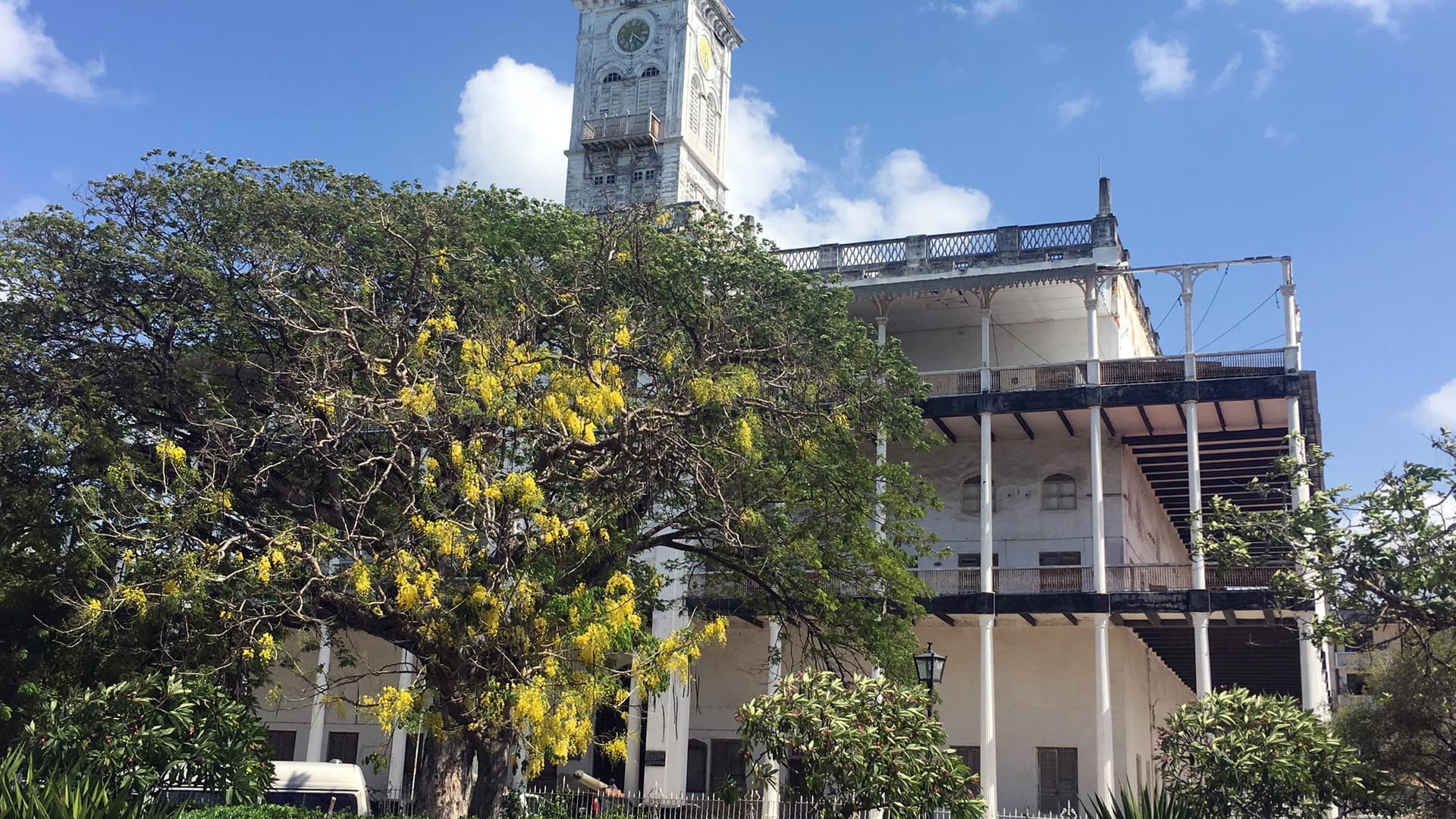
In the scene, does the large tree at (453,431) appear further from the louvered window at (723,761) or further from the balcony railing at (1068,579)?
the louvered window at (723,761)

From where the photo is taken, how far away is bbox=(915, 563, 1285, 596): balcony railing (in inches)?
969

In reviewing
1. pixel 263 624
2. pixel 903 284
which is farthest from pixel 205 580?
pixel 903 284

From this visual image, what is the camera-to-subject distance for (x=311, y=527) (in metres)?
14.8

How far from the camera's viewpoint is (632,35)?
5612cm

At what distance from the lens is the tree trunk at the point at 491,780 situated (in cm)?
Result: 1616

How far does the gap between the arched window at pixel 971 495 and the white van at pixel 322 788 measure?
14.3 metres

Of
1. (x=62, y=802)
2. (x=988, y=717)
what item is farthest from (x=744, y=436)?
(x=988, y=717)

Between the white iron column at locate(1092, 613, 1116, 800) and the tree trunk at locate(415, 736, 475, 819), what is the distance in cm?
1222

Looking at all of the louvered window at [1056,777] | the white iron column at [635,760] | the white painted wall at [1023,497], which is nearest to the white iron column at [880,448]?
the white painted wall at [1023,497]

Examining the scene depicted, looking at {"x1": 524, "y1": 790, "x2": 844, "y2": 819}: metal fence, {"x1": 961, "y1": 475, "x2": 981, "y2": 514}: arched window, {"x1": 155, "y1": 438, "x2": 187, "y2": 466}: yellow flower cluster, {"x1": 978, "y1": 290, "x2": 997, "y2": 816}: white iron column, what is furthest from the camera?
{"x1": 961, "y1": 475, "x2": 981, "y2": 514}: arched window

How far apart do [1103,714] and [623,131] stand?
3617 cm

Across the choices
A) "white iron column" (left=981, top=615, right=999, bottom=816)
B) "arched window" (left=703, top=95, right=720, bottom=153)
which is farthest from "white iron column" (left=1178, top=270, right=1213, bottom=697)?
"arched window" (left=703, top=95, right=720, bottom=153)

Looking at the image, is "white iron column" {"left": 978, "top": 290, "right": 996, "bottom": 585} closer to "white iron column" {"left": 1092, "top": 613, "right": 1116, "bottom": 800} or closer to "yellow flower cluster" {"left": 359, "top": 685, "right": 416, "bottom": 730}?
"white iron column" {"left": 1092, "top": 613, "right": 1116, "bottom": 800}

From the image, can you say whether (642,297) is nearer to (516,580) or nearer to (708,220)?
(708,220)
